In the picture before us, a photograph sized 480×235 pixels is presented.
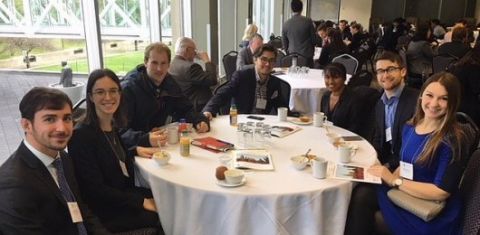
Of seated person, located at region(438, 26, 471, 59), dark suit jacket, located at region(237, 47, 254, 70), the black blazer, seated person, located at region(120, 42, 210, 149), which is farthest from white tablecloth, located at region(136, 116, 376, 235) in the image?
seated person, located at region(438, 26, 471, 59)

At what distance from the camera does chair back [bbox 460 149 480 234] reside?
1780 mm

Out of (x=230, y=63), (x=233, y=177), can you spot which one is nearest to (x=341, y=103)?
(x=233, y=177)

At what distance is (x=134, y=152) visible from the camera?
2.17 metres

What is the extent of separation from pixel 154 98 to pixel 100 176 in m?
0.95

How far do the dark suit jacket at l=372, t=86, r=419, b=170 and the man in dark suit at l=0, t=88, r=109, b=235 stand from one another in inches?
72.1

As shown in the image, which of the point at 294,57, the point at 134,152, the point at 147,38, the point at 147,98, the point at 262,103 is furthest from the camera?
the point at 294,57

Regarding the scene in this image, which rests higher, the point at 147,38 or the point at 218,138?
the point at 147,38

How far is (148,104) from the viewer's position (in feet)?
8.87

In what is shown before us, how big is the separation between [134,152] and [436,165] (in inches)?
59.4

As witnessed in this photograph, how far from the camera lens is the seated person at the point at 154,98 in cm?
265

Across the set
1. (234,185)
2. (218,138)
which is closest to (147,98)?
(218,138)

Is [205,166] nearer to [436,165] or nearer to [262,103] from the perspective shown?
[436,165]

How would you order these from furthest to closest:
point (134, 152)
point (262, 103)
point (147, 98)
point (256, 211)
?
point (262, 103)
point (147, 98)
point (134, 152)
point (256, 211)

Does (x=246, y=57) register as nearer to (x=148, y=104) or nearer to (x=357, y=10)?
(x=148, y=104)
